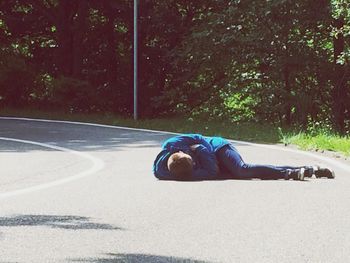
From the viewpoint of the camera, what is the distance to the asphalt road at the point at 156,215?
20.2 ft

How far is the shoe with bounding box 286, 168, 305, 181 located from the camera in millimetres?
10602

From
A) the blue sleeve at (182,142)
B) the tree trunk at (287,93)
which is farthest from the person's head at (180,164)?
the tree trunk at (287,93)

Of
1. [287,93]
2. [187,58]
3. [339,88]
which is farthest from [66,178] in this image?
[187,58]

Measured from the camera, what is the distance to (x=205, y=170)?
424 inches

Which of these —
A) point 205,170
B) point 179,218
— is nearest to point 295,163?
point 205,170

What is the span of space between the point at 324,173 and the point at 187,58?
53.1 ft

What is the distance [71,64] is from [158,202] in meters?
22.7

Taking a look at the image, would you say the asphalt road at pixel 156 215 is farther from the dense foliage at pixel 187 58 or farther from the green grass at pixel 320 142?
the dense foliage at pixel 187 58

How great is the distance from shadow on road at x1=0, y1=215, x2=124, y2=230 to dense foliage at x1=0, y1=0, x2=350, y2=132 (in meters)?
14.7

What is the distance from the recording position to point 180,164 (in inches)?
412

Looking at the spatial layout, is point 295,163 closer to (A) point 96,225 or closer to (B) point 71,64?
(A) point 96,225

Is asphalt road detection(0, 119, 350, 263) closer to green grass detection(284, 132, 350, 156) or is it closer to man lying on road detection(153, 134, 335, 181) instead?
man lying on road detection(153, 134, 335, 181)

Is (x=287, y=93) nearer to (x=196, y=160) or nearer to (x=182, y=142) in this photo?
(x=196, y=160)

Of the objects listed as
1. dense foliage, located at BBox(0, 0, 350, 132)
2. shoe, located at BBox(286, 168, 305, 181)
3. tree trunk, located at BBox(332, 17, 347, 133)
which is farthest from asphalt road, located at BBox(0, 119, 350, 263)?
tree trunk, located at BBox(332, 17, 347, 133)
